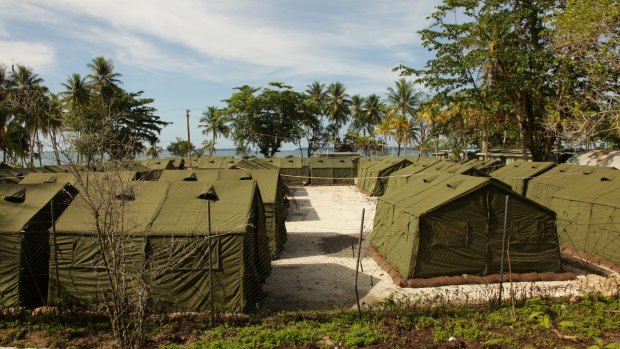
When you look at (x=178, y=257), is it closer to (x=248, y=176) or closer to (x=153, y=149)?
(x=248, y=176)

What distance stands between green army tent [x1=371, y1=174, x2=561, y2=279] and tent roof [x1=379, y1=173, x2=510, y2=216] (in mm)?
38

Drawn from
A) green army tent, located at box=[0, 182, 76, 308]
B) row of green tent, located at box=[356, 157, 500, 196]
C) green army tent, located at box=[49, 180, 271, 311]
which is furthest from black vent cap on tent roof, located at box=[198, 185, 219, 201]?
row of green tent, located at box=[356, 157, 500, 196]

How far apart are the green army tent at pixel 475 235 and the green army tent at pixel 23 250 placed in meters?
8.87

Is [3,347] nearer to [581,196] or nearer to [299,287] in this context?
[299,287]

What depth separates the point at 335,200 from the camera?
28766 millimetres

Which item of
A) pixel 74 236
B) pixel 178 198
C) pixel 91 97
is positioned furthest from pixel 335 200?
pixel 91 97

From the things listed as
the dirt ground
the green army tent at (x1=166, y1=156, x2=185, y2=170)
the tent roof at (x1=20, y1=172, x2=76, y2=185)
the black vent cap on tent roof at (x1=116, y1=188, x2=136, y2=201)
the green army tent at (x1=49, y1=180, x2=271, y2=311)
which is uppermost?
the green army tent at (x1=166, y1=156, x2=185, y2=170)

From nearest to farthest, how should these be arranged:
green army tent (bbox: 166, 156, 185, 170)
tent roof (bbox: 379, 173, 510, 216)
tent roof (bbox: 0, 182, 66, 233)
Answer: tent roof (bbox: 0, 182, 66, 233), tent roof (bbox: 379, 173, 510, 216), green army tent (bbox: 166, 156, 185, 170)

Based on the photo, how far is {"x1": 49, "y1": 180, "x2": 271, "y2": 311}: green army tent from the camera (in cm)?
910

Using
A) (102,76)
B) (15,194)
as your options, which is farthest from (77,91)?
(15,194)

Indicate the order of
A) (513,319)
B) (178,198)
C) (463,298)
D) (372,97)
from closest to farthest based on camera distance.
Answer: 1. (513,319)
2. (463,298)
3. (178,198)
4. (372,97)

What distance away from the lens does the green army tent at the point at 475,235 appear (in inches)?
440

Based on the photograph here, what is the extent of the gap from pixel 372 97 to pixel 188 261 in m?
64.7

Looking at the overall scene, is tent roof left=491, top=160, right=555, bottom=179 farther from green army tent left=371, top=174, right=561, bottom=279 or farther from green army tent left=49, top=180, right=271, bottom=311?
green army tent left=49, top=180, right=271, bottom=311
